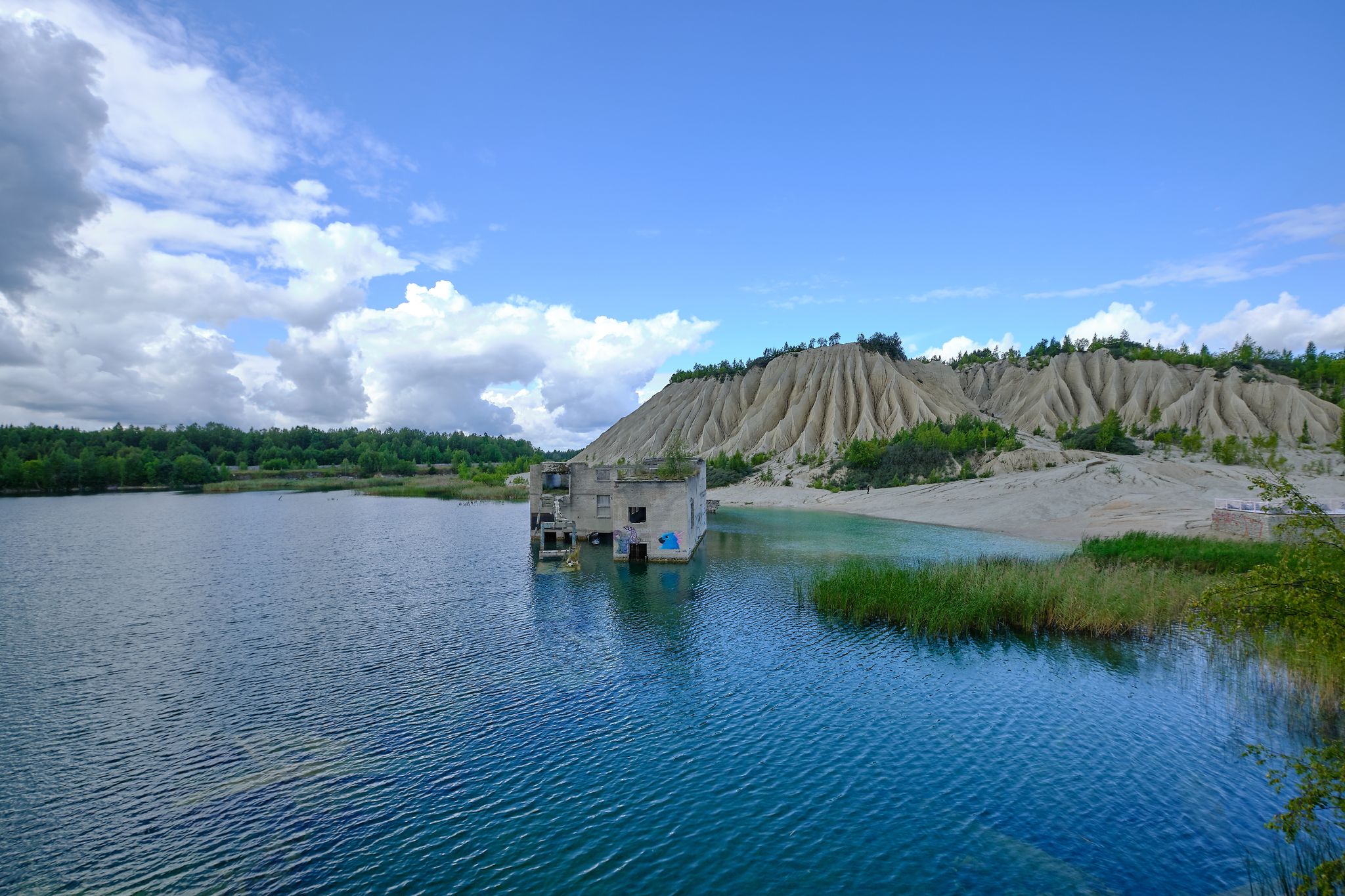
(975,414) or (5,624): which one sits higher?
(975,414)

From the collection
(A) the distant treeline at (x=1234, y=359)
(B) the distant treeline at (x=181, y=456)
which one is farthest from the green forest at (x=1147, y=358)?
(B) the distant treeline at (x=181, y=456)

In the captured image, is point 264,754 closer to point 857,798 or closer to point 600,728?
point 600,728

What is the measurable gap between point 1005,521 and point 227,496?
338 ft

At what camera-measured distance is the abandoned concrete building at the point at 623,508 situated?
121 feet

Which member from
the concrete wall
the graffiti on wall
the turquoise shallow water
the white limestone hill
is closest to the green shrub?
the white limestone hill

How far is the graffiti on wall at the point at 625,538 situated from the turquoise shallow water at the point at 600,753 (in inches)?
389

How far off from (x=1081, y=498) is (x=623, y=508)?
37.8m

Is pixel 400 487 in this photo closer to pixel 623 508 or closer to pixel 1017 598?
pixel 623 508

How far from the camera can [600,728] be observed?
14.6 m

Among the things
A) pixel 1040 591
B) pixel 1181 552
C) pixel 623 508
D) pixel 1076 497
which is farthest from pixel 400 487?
pixel 1181 552

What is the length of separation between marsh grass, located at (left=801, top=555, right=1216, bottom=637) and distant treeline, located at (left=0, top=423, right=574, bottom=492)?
57.4 m

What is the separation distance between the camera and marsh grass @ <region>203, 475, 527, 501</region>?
9362cm

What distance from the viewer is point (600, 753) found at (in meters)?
13.4

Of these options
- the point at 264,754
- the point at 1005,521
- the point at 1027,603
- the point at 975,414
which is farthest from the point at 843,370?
the point at 264,754
